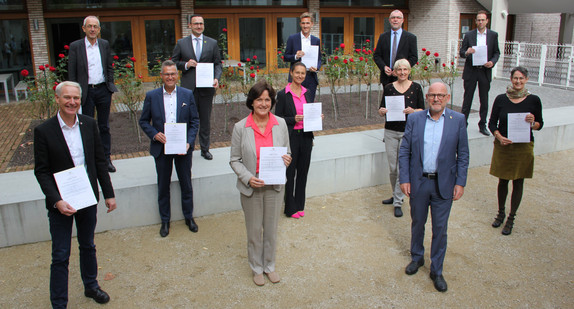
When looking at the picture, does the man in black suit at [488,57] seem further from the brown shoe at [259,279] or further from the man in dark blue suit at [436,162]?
the brown shoe at [259,279]

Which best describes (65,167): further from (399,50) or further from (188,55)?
(399,50)

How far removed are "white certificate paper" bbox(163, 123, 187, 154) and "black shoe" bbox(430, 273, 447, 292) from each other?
2891mm

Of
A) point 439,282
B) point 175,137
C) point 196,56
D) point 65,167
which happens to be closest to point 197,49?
point 196,56

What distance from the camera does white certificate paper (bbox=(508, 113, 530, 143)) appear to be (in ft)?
18.0

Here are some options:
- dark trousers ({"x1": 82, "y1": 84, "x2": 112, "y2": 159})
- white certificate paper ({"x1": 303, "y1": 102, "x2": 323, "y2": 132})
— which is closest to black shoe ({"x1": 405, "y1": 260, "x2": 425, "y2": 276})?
white certificate paper ({"x1": 303, "y1": 102, "x2": 323, "y2": 132})

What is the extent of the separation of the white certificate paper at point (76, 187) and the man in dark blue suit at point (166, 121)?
4.62ft

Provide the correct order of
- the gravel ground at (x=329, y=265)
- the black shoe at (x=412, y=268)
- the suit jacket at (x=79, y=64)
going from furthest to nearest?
the suit jacket at (x=79, y=64) < the black shoe at (x=412, y=268) < the gravel ground at (x=329, y=265)

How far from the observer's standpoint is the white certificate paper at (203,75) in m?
6.67

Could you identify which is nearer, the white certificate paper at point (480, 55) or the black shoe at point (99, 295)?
the black shoe at point (99, 295)

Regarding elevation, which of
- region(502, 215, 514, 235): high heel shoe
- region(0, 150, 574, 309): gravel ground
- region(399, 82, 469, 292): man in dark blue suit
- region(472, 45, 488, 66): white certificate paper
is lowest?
region(0, 150, 574, 309): gravel ground

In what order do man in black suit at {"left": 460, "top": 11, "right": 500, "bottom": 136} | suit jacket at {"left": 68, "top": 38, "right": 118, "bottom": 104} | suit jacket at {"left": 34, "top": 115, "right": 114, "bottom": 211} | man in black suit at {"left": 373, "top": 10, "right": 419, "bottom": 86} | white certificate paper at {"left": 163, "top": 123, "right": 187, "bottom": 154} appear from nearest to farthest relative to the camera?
suit jacket at {"left": 34, "top": 115, "right": 114, "bottom": 211}
white certificate paper at {"left": 163, "top": 123, "right": 187, "bottom": 154}
suit jacket at {"left": 68, "top": 38, "right": 118, "bottom": 104}
man in black suit at {"left": 373, "top": 10, "right": 419, "bottom": 86}
man in black suit at {"left": 460, "top": 11, "right": 500, "bottom": 136}

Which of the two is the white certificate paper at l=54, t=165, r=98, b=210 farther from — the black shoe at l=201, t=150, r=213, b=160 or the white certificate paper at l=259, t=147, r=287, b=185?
the black shoe at l=201, t=150, r=213, b=160

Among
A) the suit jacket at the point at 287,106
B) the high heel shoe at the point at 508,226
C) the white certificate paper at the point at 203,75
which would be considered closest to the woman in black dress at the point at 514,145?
the high heel shoe at the point at 508,226

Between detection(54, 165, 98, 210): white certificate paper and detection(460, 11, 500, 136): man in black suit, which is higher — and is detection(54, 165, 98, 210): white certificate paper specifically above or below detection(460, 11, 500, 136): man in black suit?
below
